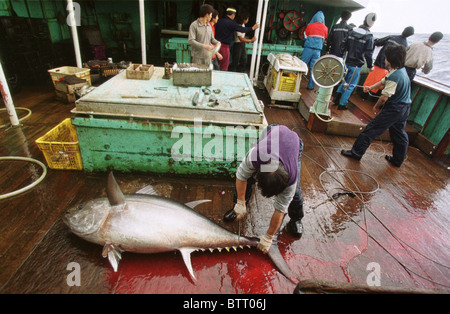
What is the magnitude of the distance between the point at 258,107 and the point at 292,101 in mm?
3881

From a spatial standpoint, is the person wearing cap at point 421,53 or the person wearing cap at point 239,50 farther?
the person wearing cap at point 239,50

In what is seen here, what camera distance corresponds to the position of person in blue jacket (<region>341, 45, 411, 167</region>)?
12.7 ft

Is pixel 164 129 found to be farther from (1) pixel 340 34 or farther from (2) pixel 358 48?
(1) pixel 340 34

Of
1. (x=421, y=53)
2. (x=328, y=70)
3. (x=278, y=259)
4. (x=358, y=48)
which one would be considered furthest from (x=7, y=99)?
(x=421, y=53)

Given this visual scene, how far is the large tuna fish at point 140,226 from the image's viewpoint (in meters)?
2.20

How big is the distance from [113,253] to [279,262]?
1.59 m

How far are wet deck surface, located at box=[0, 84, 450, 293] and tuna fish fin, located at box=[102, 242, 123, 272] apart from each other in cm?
15

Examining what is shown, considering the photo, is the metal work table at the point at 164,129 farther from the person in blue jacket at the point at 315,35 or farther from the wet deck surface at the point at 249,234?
the person in blue jacket at the point at 315,35

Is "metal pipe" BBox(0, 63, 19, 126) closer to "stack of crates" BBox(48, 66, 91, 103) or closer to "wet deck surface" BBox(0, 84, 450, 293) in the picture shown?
"wet deck surface" BBox(0, 84, 450, 293)

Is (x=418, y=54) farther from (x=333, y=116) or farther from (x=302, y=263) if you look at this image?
(x=302, y=263)

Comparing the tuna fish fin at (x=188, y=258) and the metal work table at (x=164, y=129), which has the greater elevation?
the metal work table at (x=164, y=129)

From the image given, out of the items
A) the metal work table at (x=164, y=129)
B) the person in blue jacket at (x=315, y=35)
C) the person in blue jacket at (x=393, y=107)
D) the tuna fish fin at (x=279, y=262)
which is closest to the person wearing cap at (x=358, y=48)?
the person in blue jacket at (x=315, y=35)
